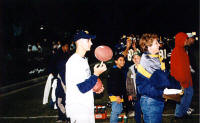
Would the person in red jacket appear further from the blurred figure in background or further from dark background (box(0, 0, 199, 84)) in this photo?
dark background (box(0, 0, 199, 84))

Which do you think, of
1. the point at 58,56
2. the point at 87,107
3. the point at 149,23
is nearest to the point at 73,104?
the point at 87,107

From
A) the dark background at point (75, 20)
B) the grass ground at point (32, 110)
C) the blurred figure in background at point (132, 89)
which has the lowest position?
the grass ground at point (32, 110)

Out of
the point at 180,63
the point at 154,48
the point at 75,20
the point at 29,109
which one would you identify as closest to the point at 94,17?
the point at 75,20

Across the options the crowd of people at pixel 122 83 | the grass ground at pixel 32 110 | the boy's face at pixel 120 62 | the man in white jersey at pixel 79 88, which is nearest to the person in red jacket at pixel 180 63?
the grass ground at pixel 32 110

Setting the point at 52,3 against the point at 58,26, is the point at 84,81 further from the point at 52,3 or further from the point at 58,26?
the point at 58,26

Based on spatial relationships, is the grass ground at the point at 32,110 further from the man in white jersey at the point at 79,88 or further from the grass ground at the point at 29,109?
the man in white jersey at the point at 79,88

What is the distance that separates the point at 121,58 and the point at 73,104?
85.0 inches

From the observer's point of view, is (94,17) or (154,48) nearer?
(154,48)

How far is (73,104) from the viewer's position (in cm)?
330

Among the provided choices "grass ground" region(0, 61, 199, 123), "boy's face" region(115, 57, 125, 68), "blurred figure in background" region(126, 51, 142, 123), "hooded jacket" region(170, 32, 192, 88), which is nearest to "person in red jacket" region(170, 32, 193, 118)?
"hooded jacket" region(170, 32, 192, 88)

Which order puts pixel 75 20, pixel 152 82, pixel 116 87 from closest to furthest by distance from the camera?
pixel 152 82
pixel 116 87
pixel 75 20

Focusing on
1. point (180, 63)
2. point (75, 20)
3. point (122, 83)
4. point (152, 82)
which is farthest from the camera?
point (75, 20)

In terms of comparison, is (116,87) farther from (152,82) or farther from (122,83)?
(152,82)

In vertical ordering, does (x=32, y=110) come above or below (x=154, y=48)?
below
